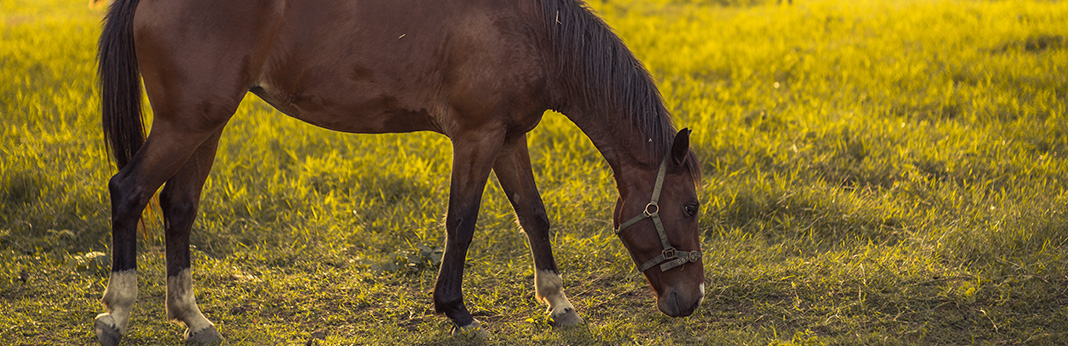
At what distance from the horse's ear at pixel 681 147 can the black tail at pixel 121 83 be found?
8.42 feet

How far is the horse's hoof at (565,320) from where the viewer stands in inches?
169

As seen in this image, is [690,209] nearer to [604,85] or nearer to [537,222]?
[604,85]

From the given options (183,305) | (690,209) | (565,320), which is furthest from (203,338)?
(690,209)

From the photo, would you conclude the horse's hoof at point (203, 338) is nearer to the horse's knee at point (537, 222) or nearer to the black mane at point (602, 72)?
the horse's knee at point (537, 222)

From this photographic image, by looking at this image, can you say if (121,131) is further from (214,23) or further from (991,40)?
(991,40)

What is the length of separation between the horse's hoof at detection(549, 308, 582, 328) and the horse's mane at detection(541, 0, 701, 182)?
0.96m

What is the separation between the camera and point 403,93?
3977 millimetres

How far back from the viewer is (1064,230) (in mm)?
4820

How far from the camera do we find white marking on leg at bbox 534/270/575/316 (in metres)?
4.34

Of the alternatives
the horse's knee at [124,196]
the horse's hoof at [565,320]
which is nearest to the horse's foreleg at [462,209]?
the horse's hoof at [565,320]

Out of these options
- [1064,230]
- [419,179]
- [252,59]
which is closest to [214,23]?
[252,59]

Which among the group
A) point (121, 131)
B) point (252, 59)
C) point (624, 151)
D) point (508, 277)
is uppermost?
point (252, 59)

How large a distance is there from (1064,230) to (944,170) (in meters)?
1.24

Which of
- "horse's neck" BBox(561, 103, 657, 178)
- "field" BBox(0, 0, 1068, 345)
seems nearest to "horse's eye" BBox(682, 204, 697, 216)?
"horse's neck" BBox(561, 103, 657, 178)
